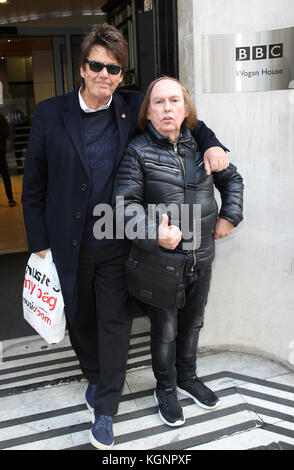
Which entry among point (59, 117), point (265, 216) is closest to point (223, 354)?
point (265, 216)

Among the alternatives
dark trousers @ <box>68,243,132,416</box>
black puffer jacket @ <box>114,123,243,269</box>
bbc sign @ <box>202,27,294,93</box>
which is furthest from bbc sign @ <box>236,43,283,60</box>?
dark trousers @ <box>68,243,132,416</box>

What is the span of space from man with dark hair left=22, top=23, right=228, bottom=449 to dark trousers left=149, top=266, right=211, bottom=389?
175 mm

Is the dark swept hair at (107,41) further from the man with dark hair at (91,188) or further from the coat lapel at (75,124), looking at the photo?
the coat lapel at (75,124)

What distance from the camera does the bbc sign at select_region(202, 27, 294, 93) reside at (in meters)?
2.53

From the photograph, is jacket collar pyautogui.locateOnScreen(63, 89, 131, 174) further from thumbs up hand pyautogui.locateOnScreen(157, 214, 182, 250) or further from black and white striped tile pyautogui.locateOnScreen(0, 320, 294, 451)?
black and white striped tile pyautogui.locateOnScreen(0, 320, 294, 451)

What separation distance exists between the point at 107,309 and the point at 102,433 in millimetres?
601

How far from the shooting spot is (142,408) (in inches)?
99.1

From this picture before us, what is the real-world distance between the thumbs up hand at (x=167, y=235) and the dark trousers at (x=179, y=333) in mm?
326

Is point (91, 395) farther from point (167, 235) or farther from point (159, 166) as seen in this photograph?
point (159, 166)

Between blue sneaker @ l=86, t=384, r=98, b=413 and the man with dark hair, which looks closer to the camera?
the man with dark hair

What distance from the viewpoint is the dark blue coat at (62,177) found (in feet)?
6.79

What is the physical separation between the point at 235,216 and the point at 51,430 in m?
1.44

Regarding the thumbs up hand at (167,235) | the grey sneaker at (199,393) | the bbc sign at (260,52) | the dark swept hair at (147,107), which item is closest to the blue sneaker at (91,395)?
the grey sneaker at (199,393)
